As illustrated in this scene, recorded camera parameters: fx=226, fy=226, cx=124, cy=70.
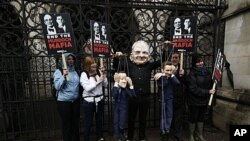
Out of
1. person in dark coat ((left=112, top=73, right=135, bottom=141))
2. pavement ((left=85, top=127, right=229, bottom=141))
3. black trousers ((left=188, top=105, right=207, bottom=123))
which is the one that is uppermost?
person in dark coat ((left=112, top=73, right=135, bottom=141))

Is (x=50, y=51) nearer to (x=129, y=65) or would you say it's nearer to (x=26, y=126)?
(x=129, y=65)

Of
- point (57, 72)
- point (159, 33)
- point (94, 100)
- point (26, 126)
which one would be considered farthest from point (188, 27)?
point (26, 126)

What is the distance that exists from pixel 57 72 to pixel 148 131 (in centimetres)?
298

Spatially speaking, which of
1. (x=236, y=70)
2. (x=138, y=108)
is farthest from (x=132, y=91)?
(x=236, y=70)

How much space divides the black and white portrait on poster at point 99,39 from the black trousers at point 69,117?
104 cm

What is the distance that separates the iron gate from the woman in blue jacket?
43.0 inches

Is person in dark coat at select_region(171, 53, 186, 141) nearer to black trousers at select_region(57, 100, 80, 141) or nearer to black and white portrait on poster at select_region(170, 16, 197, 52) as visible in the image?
black and white portrait on poster at select_region(170, 16, 197, 52)

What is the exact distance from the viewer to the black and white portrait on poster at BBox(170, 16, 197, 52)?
464 cm

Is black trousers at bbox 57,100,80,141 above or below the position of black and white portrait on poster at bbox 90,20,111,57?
below

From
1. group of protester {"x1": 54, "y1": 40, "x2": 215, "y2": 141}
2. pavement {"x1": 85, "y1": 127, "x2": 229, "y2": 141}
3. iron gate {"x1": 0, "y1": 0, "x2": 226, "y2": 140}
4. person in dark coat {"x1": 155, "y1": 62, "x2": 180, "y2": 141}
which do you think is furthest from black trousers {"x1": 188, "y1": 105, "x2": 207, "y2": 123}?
iron gate {"x1": 0, "y1": 0, "x2": 226, "y2": 140}

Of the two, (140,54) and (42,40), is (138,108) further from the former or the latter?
(42,40)

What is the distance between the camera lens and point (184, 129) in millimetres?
5941

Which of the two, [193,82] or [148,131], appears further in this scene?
[148,131]

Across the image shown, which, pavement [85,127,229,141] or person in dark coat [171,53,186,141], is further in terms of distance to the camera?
pavement [85,127,229,141]
